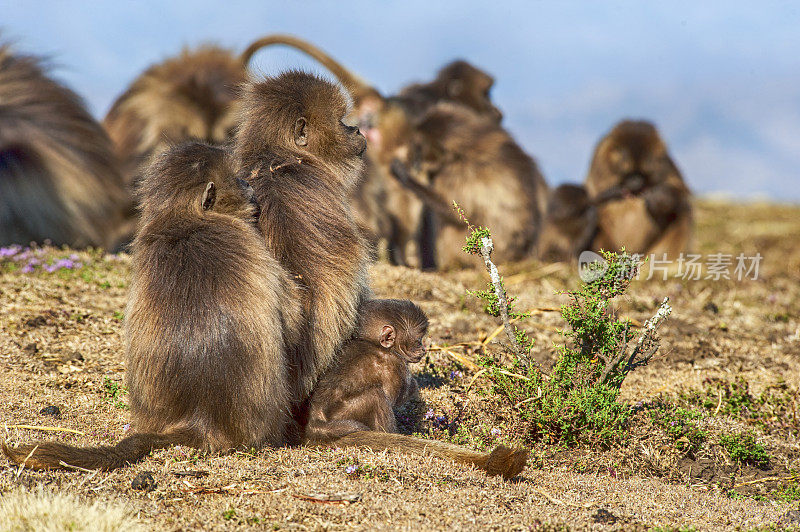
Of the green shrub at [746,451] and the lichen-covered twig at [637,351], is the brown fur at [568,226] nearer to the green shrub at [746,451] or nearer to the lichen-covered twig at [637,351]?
the green shrub at [746,451]

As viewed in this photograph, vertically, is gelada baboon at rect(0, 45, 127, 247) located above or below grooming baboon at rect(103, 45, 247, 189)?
below

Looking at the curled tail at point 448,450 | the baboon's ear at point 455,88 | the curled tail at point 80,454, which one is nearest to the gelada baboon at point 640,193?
the baboon's ear at point 455,88

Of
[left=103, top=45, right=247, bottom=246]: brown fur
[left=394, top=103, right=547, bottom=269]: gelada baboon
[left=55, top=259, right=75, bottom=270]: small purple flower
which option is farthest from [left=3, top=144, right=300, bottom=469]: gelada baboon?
[left=103, top=45, right=247, bottom=246]: brown fur

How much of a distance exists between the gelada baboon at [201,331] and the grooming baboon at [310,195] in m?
0.15

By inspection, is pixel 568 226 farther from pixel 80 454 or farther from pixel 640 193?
pixel 80 454

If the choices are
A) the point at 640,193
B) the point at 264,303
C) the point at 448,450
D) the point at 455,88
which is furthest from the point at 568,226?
the point at 264,303

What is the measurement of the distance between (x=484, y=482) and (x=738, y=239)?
37.6 ft

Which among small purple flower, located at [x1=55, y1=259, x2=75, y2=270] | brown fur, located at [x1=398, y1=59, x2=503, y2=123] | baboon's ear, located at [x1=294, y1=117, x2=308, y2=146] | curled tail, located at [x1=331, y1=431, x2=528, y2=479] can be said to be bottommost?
curled tail, located at [x1=331, y1=431, x2=528, y2=479]

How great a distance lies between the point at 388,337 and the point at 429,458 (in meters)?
0.63

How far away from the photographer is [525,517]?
2.94 meters

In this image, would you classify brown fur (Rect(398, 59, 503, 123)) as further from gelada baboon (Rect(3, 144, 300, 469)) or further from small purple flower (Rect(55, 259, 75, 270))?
gelada baboon (Rect(3, 144, 300, 469))

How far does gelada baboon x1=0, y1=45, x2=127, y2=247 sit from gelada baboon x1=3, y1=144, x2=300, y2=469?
4814 mm

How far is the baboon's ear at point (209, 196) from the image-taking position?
343cm

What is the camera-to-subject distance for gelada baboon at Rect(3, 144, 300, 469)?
10.5ft
